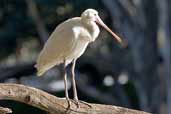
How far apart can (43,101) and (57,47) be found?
0.85 m

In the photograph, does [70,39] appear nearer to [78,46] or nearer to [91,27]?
[78,46]

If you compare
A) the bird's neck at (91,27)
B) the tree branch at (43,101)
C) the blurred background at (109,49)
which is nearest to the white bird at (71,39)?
the bird's neck at (91,27)

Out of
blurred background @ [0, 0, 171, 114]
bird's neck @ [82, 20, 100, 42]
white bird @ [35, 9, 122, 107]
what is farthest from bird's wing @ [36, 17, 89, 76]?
blurred background @ [0, 0, 171, 114]

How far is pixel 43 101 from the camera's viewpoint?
213 inches

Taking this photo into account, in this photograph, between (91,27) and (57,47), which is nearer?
(91,27)

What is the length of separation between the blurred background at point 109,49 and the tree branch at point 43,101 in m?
8.18

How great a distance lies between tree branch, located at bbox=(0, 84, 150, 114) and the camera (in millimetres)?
5273

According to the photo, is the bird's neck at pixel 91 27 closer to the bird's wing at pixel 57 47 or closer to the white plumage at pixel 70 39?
the white plumage at pixel 70 39

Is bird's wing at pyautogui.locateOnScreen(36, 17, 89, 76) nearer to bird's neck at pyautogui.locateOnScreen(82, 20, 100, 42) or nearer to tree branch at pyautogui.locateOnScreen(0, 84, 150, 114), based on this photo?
bird's neck at pyautogui.locateOnScreen(82, 20, 100, 42)

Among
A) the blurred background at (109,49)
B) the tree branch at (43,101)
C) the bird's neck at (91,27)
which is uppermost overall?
the blurred background at (109,49)

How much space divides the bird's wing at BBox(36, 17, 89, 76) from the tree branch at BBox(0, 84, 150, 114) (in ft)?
2.10

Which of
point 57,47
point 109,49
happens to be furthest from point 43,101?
point 109,49

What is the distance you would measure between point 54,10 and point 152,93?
3.62 metres

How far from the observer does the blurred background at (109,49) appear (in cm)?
→ 1421
